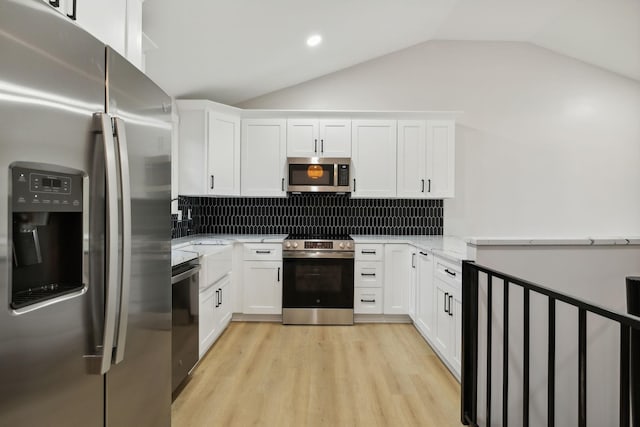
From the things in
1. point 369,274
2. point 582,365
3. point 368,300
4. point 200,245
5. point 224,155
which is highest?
point 224,155

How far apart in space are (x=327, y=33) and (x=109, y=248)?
3142 mm

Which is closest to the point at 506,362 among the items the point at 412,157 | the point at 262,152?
the point at 412,157

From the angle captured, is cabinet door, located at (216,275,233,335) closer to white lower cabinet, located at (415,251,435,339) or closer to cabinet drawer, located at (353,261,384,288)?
cabinet drawer, located at (353,261,384,288)

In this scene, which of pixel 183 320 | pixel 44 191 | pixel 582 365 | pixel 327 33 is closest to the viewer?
pixel 44 191

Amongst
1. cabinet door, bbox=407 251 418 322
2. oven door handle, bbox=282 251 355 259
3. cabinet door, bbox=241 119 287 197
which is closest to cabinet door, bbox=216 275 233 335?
oven door handle, bbox=282 251 355 259

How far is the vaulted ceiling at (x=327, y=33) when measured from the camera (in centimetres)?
275

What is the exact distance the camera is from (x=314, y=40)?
3557 millimetres

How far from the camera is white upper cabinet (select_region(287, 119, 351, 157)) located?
13.7 feet

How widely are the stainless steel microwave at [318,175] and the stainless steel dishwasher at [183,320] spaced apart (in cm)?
178

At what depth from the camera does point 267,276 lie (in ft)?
12.8

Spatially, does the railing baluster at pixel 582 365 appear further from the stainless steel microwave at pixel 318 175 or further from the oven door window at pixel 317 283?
the stainless steel microwave at pixel 318 175

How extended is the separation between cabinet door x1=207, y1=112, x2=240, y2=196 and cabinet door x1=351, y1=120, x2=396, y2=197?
1326mm

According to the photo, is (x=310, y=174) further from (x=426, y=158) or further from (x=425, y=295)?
(x=425, y=295)

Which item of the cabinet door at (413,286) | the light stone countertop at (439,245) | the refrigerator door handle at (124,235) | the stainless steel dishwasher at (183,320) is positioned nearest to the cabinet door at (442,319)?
the light stone countertop at (439,245)
